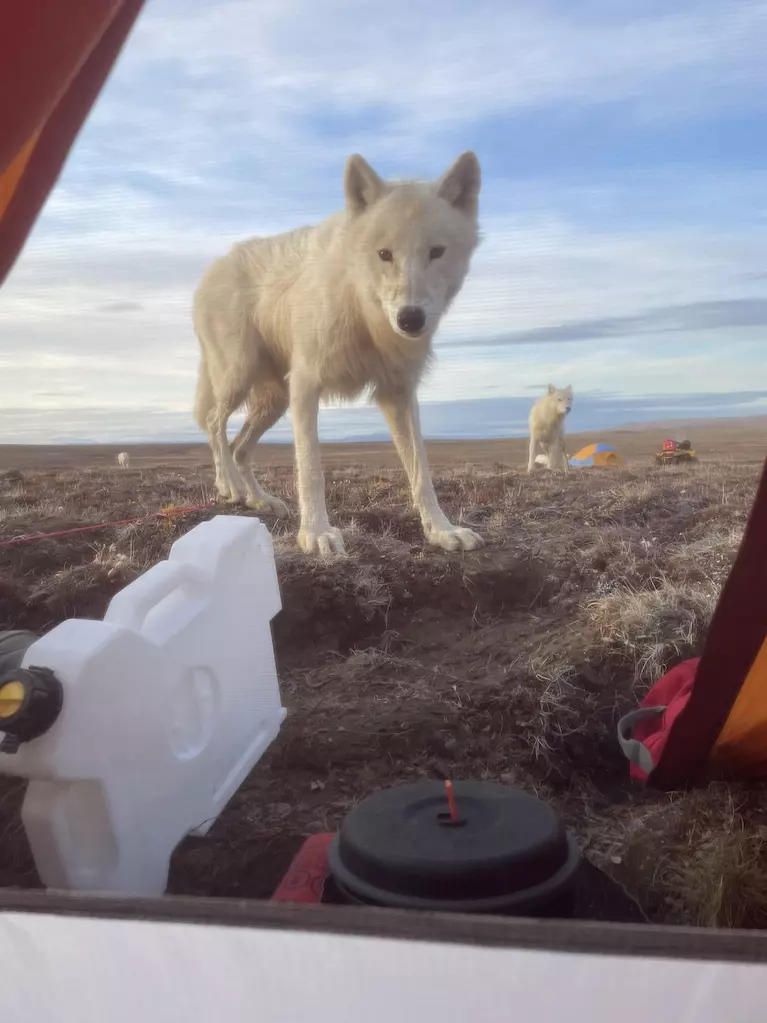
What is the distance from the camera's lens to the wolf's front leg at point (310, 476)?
143 centimetres

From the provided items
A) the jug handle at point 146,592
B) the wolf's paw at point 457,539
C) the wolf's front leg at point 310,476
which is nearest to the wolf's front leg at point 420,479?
the wolf's paw at point 457,539

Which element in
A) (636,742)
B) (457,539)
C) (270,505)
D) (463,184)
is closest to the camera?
(636,742)

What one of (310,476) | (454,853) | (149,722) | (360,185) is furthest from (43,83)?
(310,476)

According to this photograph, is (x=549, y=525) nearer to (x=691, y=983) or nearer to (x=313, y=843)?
(x=313, y=843)

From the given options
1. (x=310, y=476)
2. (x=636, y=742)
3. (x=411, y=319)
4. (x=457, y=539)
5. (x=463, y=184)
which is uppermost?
(x=463, y=184)

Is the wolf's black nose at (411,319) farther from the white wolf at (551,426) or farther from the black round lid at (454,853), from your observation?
the black round lid at (454,853)

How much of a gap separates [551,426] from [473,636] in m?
0.34

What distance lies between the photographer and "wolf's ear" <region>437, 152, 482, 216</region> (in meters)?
1.03

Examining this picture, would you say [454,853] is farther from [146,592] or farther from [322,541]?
[322,541]

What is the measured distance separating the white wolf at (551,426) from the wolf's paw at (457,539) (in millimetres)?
144

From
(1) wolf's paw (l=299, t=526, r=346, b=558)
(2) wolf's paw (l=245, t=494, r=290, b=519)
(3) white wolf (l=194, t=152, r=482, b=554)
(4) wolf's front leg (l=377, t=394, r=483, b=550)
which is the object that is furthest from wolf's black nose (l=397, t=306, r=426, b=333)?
(2) wolf's paw (l=245, t=494, r=290, b=519)

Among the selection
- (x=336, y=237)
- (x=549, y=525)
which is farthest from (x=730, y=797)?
(x=336, y=237)

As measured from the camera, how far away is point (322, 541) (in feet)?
4.69

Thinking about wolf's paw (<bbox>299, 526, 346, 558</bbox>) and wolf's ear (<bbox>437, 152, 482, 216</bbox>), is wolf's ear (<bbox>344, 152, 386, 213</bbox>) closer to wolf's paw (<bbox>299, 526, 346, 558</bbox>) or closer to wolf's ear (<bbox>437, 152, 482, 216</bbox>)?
wolf's ear (<bbox>437, 152, 482, 216</bbox>)
